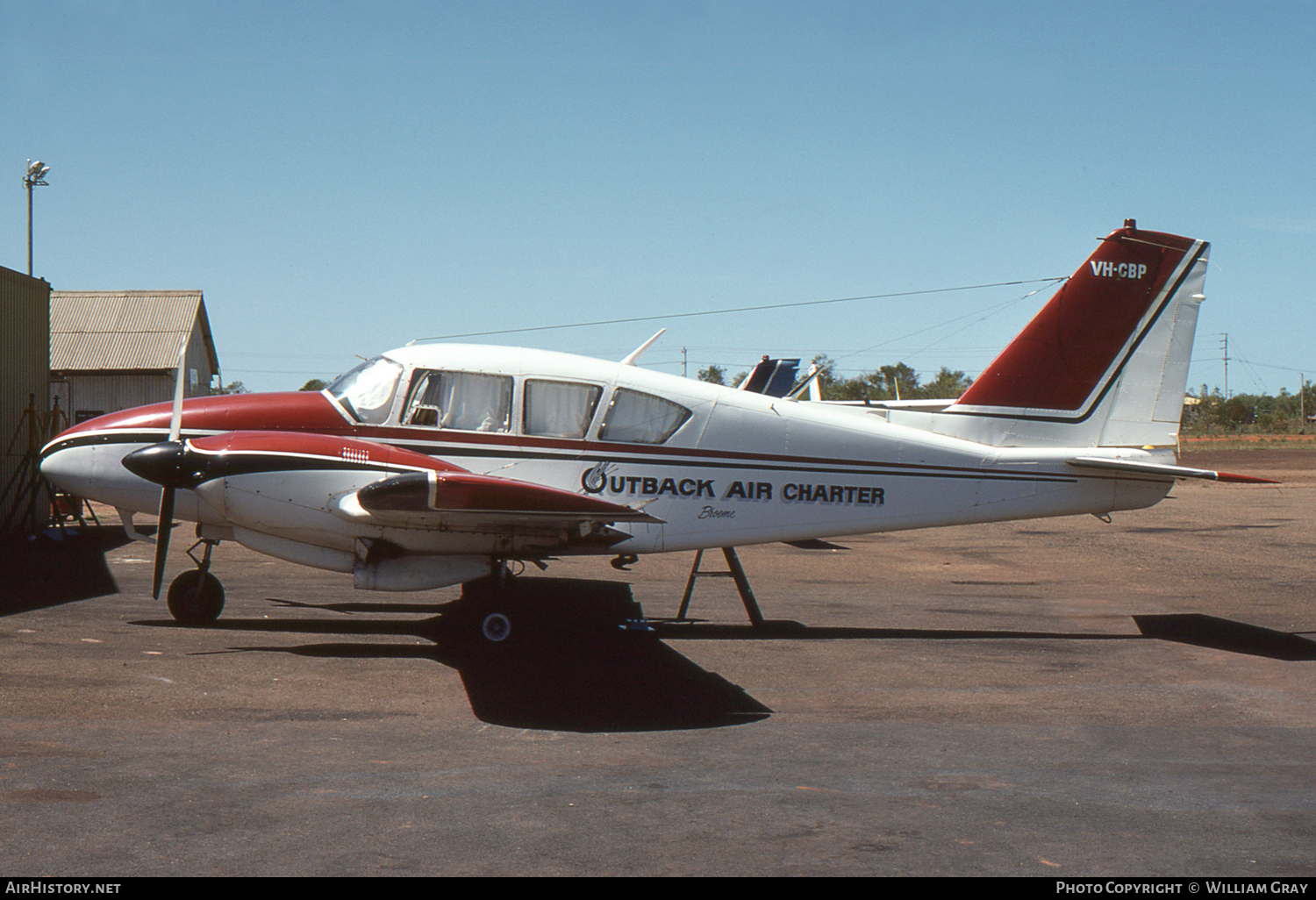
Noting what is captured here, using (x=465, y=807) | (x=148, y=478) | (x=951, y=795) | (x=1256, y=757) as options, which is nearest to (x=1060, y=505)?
(x=1256, y=757)

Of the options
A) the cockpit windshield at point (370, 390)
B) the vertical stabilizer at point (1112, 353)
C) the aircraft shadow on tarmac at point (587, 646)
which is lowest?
the aircraft shadow on tarmac at point (587, 646)

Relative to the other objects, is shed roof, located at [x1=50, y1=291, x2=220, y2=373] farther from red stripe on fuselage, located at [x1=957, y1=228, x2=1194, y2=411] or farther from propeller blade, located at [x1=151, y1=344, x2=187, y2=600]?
red stripe on fuselage, located at [x1=957, y1=228, x2=1194, y2=411]

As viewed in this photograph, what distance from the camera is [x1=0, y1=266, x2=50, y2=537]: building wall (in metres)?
17.9

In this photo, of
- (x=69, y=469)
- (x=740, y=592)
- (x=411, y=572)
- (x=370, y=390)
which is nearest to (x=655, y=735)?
(x=411, y=572)

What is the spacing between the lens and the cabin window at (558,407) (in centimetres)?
938

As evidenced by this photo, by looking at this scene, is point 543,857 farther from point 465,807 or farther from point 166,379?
point 166,379

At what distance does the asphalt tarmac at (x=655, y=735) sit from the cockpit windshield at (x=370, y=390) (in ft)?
6.88

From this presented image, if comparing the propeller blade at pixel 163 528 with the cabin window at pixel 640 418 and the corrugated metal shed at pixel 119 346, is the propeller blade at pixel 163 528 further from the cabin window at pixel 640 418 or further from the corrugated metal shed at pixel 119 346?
the corrugated metal shed at pixel 119 346

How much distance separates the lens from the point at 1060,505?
1045cm

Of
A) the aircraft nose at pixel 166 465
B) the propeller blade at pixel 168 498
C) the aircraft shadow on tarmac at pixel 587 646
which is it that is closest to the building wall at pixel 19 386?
the aircraft shadow on tarmac at pixel 587 646

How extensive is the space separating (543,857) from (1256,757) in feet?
14.8

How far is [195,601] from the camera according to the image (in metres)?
9.55

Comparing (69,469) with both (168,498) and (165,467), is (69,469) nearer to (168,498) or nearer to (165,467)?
(168,498)

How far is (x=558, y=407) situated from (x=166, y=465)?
11.0 ft
